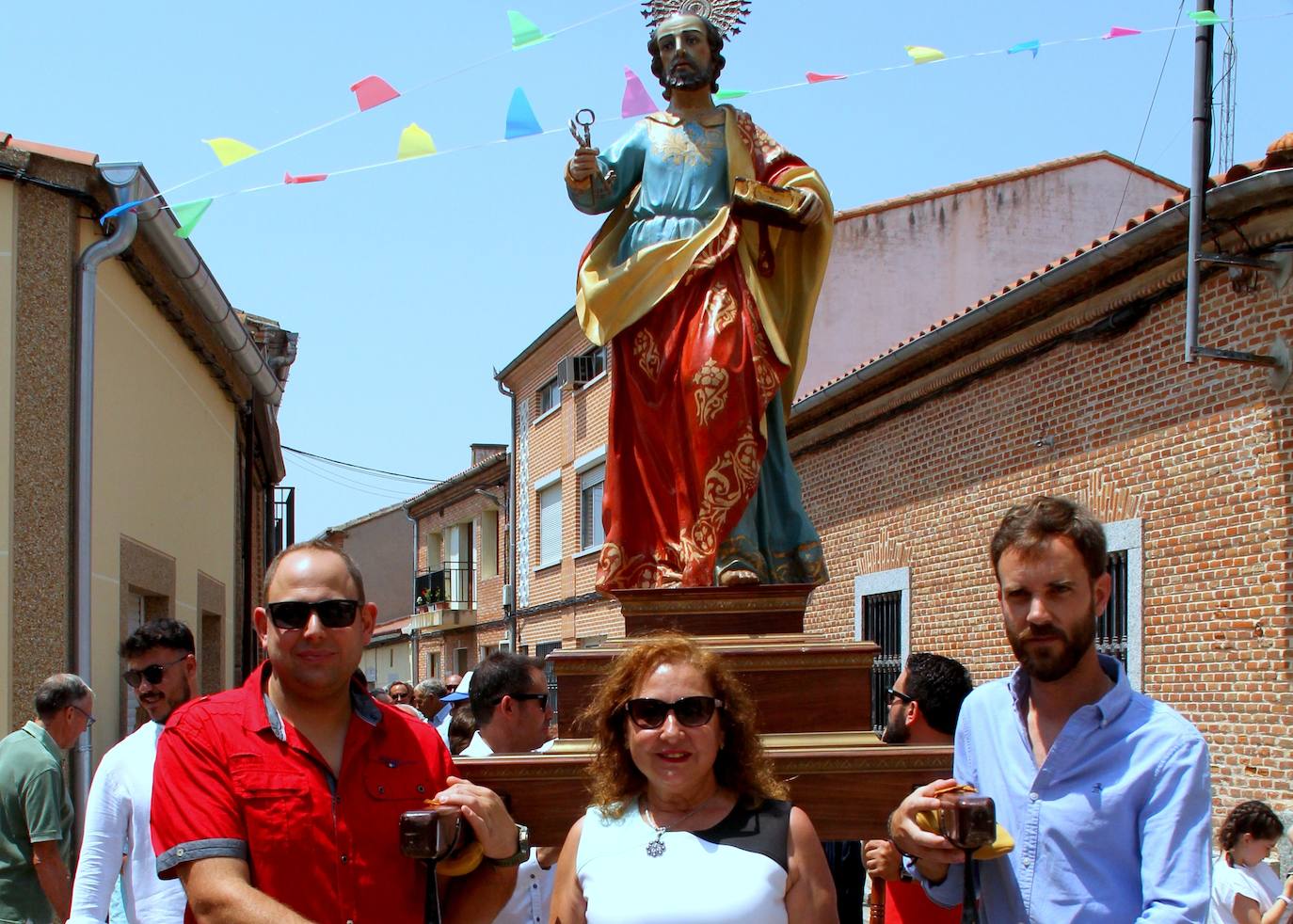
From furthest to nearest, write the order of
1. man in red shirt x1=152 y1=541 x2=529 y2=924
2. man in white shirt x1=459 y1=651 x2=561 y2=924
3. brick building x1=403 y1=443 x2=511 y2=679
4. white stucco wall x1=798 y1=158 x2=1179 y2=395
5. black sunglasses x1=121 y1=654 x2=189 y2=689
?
brick building x1=403 y1=443 x2=511 y2=679
white stucco wall x1=798 y1=158 x2=1179 y2=395
man in white shirt x1=459 y1=651 x2=561 y2=924
black sunglasses x1=121 y1=654 x2=189 y2=689
man in red shirt x1=152 y1=541 x2=529 y2=924

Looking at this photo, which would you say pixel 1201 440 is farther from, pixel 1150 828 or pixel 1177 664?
pixel 1150 828

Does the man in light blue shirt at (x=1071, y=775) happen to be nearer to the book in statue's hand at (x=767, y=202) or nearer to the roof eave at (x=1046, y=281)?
the book in statue's hand at (x=767, y=202)

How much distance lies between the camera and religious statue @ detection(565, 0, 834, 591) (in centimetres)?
485

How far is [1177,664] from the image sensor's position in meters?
10.3

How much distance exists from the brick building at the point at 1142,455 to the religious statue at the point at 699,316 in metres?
4.86

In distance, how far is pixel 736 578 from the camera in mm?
4762

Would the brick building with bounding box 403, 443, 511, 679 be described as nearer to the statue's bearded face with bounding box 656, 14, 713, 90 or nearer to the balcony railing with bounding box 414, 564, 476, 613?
the balcony railing with bounding box 414, 564, 476, 613

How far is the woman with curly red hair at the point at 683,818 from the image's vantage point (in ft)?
10.1

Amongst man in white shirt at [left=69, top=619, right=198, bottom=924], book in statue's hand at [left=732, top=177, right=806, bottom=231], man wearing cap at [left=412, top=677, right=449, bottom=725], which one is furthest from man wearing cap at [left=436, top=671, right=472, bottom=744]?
book in statue's hand at [left=732, top=177, right=806, bottom=231]

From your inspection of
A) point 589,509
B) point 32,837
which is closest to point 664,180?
point 32,837

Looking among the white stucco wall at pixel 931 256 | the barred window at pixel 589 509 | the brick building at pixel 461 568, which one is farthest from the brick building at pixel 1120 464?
the brick building at pixel 461 568

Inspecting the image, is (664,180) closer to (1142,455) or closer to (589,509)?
(1142,455)

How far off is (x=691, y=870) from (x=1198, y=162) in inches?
284

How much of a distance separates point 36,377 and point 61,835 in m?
3.76
